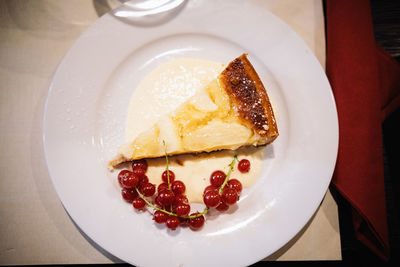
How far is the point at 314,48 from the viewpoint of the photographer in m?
2.18

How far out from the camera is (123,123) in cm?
204

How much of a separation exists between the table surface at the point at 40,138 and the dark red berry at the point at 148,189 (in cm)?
57

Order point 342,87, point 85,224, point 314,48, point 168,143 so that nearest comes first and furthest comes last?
point 85,224 < point 168,143 < point 342,87 < point 314,48

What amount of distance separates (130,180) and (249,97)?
105 centimetres

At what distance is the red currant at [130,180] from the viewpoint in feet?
5.76

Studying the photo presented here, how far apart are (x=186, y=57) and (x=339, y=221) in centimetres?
189

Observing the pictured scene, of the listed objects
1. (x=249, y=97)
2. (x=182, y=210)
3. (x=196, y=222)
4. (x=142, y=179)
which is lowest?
(x=196, y=222)

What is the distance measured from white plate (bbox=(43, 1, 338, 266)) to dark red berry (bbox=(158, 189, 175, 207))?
233 mm

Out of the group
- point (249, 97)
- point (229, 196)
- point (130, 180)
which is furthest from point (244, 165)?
point (130, 180)

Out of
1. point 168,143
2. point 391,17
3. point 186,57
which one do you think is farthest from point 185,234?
point 391,17

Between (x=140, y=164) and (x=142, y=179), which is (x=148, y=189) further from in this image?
(x=140, y=164)

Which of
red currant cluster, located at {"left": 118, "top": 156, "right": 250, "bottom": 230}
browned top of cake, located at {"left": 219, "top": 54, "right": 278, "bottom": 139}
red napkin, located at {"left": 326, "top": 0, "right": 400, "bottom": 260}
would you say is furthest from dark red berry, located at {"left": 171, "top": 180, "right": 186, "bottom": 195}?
red napkin, located at {"left": 326, "top": 0, "right": 400, "bottom": 260}

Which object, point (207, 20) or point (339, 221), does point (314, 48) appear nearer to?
point (207, 20)

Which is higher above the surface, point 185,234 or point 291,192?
point 291,192
